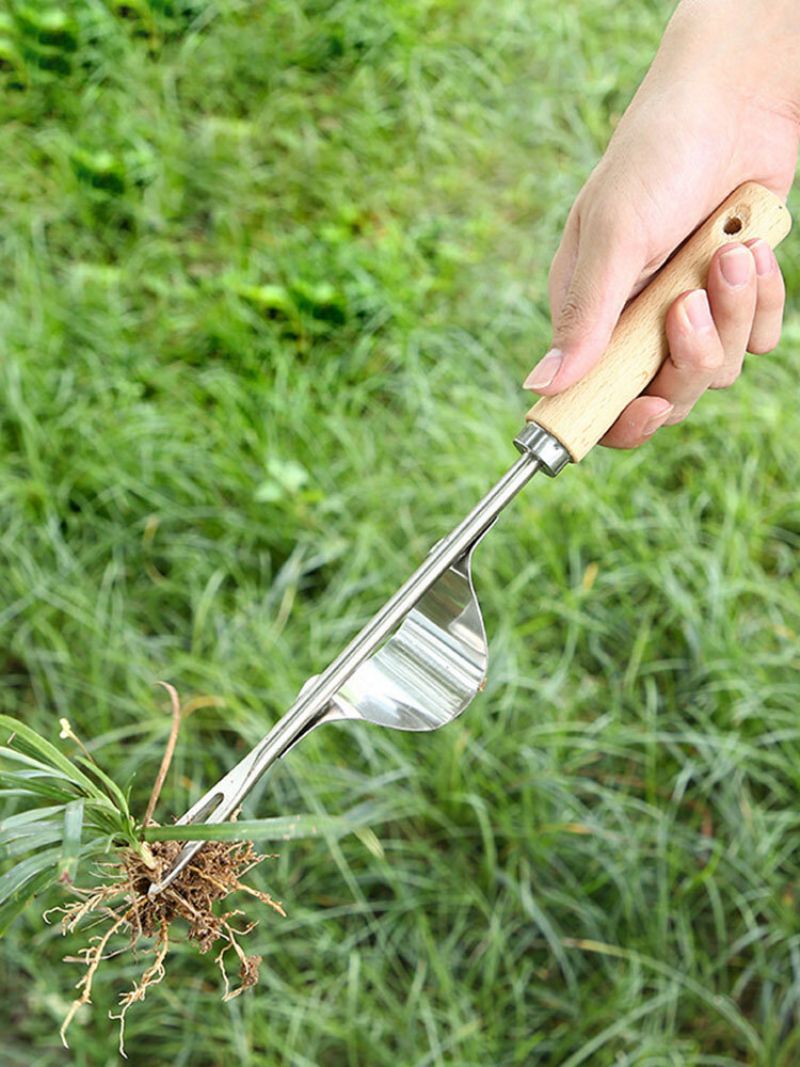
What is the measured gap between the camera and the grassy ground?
182 cm

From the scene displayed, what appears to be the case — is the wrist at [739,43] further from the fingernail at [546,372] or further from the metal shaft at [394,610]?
the metal shaft at [394,610]

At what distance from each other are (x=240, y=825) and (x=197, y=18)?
2.76 metres

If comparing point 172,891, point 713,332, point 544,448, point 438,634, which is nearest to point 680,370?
point 713,332

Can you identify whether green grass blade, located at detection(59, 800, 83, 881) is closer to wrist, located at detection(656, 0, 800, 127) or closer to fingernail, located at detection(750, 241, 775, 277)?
fingernail, located at detection(750, 241, 775, 277)

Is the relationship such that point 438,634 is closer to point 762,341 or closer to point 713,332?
point 713,332

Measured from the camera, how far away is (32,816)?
84 centimetres

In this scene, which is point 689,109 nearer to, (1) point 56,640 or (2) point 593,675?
(2) point 593,675

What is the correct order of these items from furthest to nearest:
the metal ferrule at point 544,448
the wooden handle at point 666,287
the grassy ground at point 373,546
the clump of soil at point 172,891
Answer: the grassy ground at point 373,546
the wooden handle at point 666,287
the metal ferrule at point 544,448
the clump of soil at point 172,891

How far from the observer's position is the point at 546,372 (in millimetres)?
1157

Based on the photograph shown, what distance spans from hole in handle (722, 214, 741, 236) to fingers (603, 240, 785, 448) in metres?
0.02

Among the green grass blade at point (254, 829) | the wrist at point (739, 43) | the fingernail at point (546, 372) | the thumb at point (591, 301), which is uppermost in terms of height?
the wrist at point (739, 43)

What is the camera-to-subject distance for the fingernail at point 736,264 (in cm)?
118

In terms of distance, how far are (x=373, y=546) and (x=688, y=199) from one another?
39.6 inches

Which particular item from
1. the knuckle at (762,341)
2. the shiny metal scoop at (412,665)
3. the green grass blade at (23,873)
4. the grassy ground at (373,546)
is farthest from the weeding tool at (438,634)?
the grassy ground at (373,546)
